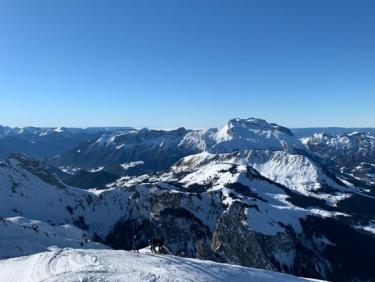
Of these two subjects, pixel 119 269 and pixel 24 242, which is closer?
pixel 119 269

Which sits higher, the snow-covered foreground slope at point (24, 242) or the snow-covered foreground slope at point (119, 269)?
the snow-covered foreground slope at point (119, 269)

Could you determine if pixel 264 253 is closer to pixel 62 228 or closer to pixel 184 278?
pixel 62 228

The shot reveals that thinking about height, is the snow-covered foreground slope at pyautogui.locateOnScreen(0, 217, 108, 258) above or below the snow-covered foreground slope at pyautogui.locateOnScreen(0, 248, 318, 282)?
below

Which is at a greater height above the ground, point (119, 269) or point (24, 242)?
point (119, 269)

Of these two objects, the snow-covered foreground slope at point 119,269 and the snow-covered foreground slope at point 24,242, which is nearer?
the snow-covered foreground slope at point 119,269

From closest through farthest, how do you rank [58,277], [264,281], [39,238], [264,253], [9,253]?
[58,277], [264,281], [9,253], [39,238], [264,253]

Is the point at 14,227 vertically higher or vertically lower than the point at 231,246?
higher

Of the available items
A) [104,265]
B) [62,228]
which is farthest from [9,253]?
[104,265]

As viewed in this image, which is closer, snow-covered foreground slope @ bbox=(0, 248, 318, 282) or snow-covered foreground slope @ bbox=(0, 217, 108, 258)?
snow-covered foreground slope @ bbox=(0, 248, 318, 282)
